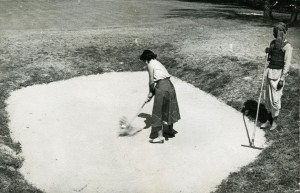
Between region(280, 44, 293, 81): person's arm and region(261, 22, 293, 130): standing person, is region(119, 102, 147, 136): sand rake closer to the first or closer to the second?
region(261, 22, 293, 130): standing person

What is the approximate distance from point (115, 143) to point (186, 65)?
6.06m

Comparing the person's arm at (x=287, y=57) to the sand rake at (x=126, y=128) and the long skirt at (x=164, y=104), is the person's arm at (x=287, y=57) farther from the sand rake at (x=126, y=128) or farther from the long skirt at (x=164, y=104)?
the sand rake at (x=126, y=128)

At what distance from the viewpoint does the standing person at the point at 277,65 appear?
28.6ft

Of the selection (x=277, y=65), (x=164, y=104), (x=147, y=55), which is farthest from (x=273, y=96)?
(x=147, y=55)

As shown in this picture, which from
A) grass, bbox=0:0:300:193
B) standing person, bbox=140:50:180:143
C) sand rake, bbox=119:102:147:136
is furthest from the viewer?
sand rake, bbox=119:102:147:136

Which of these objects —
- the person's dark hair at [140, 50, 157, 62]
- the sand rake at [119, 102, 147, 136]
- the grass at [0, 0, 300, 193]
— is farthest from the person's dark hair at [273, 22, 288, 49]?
the sand rake at [119, 102, 147, 136]

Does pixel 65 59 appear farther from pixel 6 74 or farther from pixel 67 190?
pixel 67 190

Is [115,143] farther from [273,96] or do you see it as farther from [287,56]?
[287,56]

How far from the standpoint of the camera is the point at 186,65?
14445 millimetres

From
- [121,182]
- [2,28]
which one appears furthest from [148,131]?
[2,28]

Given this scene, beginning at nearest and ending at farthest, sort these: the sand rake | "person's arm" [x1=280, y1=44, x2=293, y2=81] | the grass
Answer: the grass < "person's arm" [x1=280, y1=44, x2=293, y2=81] < the sand rake

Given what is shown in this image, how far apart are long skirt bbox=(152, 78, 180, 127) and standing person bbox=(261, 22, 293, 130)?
2.25 meters

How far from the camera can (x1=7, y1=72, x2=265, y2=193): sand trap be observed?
7734mm

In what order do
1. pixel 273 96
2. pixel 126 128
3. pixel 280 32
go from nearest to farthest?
pixel 280 32, pixel 273 96, pixel 126 128
